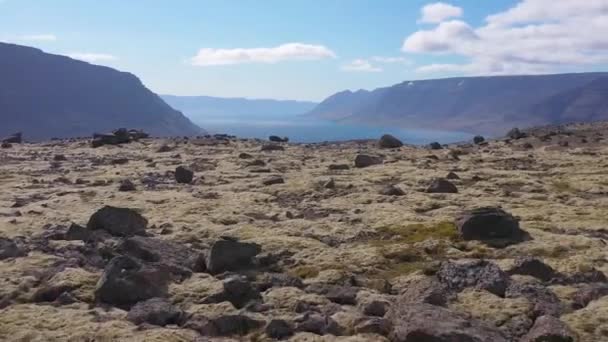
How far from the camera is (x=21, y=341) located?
53.0 feet

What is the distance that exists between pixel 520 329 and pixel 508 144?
6236cm

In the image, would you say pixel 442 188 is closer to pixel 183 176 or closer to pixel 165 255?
pixel 183 176

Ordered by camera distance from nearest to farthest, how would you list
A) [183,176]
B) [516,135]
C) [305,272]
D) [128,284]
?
[128,284], [305,272], [183,176], [516,135]

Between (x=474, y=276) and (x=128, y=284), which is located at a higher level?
(x=474, y=276)

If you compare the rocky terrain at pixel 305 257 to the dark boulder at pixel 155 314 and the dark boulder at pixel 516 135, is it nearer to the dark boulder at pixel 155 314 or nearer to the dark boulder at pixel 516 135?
the dark boulder at pixel 155 314

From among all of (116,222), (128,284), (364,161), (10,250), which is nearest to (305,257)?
(128,284)

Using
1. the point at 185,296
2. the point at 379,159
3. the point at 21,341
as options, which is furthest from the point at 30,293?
the point at 379,159

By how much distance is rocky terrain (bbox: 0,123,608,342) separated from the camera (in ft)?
55.5

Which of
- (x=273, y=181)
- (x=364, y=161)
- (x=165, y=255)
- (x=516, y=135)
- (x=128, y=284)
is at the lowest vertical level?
(x=165, y=255)

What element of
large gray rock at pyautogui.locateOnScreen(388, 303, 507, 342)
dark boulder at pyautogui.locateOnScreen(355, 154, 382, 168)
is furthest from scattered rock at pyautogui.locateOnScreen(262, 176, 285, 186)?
large gray rock at pyautogui.locateOnScreen(388, 303, 507, 342)

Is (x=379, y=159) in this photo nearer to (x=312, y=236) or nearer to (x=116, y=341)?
(x=312, y=236)

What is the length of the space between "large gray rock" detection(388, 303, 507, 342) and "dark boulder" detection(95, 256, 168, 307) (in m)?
7.80

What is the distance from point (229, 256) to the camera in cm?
2242

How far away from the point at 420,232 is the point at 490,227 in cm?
316
